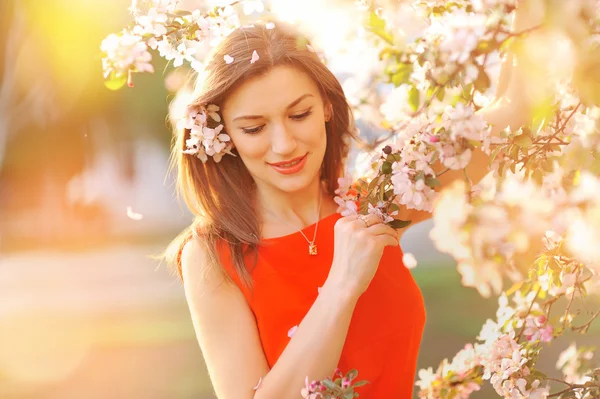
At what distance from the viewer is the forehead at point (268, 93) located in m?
1.63

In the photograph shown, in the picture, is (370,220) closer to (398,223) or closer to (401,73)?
(398,223)

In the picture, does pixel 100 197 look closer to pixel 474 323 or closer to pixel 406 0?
pixel 474 323

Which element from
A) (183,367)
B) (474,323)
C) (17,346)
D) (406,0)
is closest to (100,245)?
(17,346)

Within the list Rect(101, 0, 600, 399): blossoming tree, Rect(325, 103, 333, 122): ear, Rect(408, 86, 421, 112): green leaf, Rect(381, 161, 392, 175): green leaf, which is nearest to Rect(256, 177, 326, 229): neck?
Rect(325, 103, 333, 122): ear

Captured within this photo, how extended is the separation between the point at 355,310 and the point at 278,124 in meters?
0.49

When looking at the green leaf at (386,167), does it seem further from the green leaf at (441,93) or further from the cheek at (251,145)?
the cheek at (251,145)

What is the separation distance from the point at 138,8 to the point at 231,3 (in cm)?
22

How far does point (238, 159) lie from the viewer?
6.16 ft

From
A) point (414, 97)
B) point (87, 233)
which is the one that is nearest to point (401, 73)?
point (414, 97)

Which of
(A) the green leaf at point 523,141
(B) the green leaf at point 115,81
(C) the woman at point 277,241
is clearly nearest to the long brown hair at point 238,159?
(C) the woman at point 277,241

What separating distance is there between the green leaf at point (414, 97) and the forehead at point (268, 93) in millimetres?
541

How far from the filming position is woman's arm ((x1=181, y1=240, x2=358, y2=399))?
4.87 ft

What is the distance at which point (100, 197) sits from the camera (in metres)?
7.97

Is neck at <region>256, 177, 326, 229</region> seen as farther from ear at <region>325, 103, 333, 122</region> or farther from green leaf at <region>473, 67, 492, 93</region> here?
green leaf at <region>473, 67, 492, 93</region>
